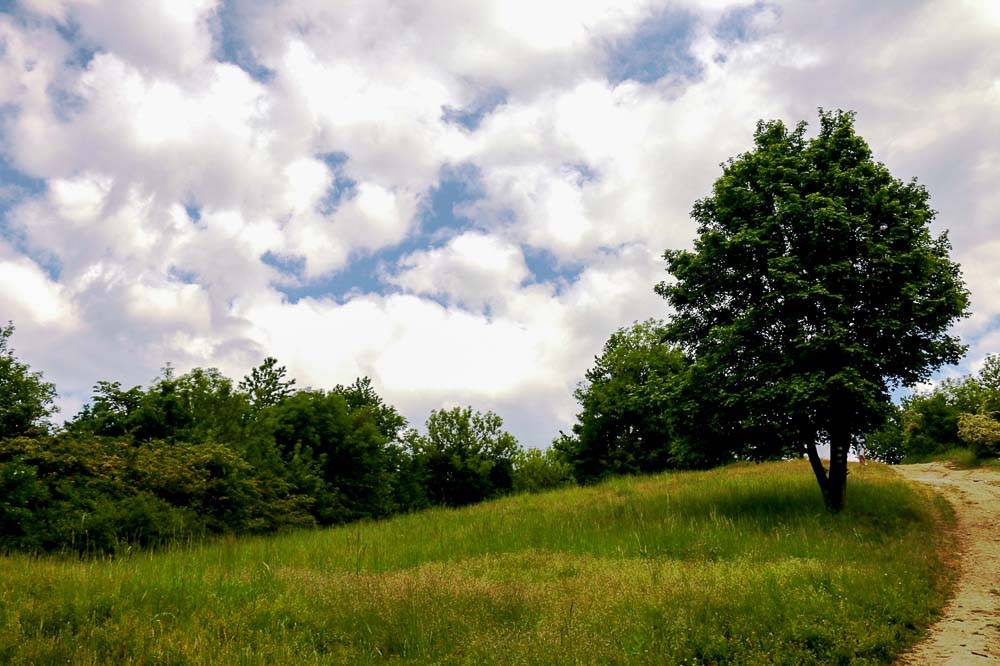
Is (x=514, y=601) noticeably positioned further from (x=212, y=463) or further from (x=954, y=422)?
(x=954, y=422)

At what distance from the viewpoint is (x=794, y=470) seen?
29047mm

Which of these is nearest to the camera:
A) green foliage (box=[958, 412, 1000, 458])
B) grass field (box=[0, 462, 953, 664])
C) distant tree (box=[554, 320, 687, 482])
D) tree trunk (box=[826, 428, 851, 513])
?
grass field (box=[0, 462, 953, 664])

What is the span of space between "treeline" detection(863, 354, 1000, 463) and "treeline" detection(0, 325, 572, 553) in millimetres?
27699

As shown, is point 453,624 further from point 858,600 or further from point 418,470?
point 418,470

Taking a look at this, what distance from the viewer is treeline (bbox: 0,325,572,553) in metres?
17.3

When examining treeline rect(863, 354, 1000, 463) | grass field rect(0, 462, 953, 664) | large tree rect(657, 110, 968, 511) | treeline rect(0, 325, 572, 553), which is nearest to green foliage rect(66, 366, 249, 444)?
treeline rect(0, 325, 572, 553)

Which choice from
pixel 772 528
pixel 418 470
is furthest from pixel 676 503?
pixel 418 470

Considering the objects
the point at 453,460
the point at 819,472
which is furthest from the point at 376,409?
the point at 819,472

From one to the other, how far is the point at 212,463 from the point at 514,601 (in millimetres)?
17165

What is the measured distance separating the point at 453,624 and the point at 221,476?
1706 cm

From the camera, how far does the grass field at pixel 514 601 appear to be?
7641 millimetres

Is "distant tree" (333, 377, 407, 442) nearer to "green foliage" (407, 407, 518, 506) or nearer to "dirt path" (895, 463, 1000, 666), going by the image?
"green foliage" (407, 407, 518, 506)

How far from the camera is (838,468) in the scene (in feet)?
61.2

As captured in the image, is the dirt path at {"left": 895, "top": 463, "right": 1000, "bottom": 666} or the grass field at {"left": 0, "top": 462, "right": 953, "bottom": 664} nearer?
the grass field at {"left": 0, "top": 462, "right": 953, "bottom": 664}
